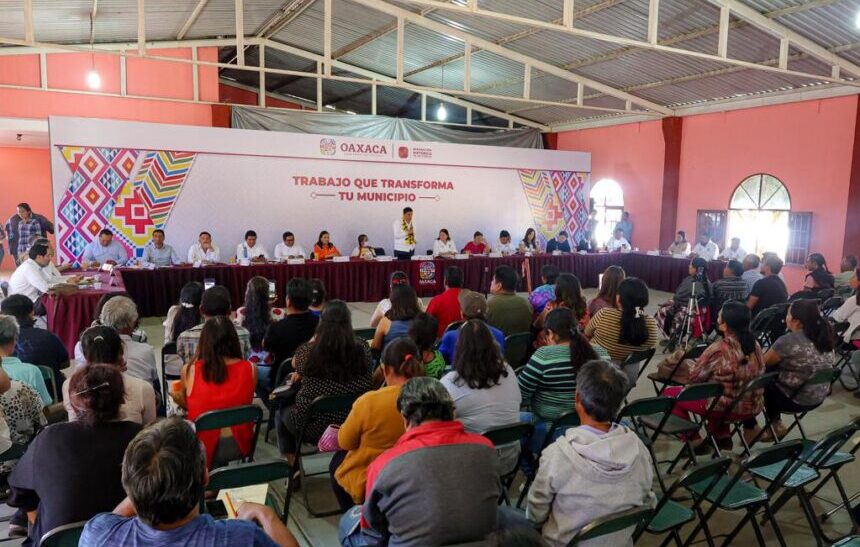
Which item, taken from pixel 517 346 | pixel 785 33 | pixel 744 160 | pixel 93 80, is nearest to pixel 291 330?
pixel 517 346

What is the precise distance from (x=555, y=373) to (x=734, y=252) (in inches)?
318

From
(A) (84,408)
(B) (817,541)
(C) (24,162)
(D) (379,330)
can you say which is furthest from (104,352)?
(C) (24,162)

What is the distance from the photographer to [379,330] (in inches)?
155

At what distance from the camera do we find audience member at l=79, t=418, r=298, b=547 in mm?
1283

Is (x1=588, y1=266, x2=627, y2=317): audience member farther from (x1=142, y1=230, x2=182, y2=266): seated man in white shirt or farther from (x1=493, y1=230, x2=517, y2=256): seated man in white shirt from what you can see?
(x1=142, y1=230, x2=182, y2=266): seated man in white shirt

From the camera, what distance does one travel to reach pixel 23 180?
42.0ft

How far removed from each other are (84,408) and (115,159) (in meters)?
8.19

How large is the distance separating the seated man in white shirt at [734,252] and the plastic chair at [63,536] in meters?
9.70

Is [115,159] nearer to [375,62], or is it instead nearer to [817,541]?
[375,62]

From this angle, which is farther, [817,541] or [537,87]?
[537,87]

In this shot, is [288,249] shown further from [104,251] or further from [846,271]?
[846,271]

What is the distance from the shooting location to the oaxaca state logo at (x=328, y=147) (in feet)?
33.5

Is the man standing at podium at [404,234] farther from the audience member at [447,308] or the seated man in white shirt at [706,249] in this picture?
the audience member at [447,308]

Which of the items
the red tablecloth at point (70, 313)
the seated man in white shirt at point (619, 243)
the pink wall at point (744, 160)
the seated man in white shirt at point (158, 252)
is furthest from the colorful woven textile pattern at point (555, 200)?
the red tablecloth at point (70, 313)
